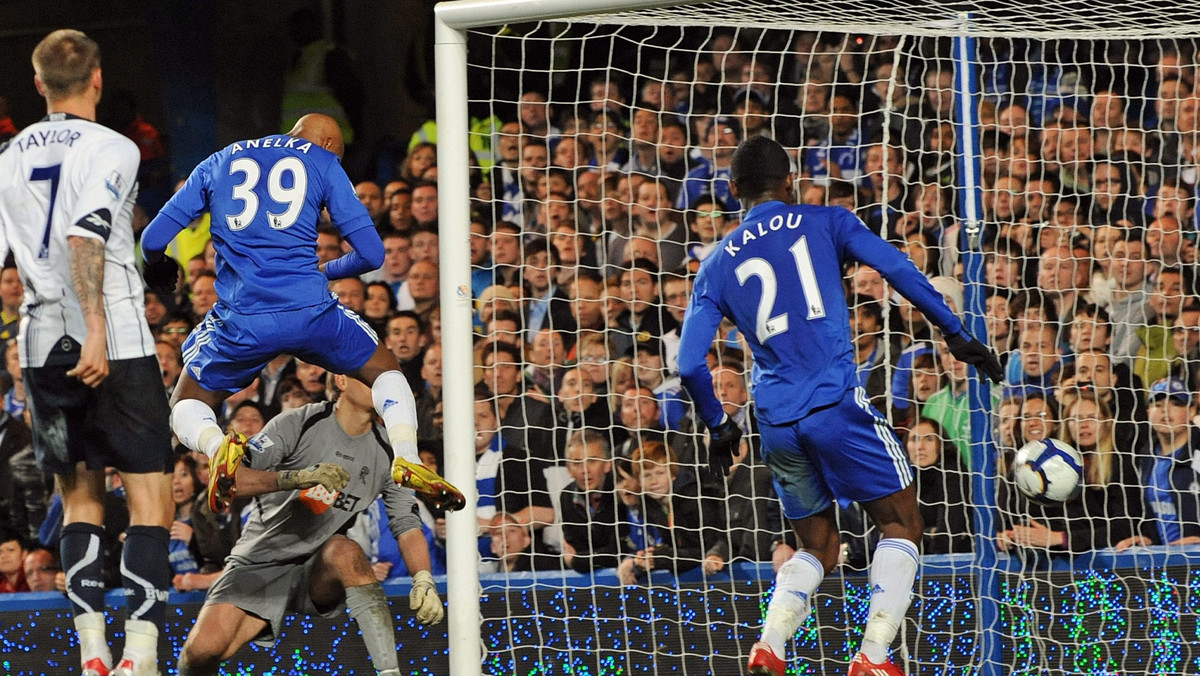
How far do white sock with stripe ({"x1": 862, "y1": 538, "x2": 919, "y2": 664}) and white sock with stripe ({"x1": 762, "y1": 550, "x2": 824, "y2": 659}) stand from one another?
19cm

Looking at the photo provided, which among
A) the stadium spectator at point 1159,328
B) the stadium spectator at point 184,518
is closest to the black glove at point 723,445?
the stadium spectator at point 1159,328

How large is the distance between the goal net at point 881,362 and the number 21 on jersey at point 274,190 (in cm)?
53

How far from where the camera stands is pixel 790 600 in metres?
4.20

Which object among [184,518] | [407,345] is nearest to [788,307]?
[407,345]

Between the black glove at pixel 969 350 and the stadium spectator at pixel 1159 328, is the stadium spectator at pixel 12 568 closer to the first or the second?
the black glove at pixel 969 350

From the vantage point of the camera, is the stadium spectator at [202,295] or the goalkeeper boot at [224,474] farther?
the stadium spectator at [202,295]

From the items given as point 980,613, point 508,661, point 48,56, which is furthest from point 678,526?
point 48,56

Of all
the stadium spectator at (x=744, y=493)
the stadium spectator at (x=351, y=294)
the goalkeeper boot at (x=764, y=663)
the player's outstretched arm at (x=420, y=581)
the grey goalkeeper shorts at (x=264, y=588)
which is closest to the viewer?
the goalkeeper boot at (x=764, y=663)

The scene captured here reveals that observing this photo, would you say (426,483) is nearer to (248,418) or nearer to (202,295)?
(248,418)

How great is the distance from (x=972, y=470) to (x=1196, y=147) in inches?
90.1

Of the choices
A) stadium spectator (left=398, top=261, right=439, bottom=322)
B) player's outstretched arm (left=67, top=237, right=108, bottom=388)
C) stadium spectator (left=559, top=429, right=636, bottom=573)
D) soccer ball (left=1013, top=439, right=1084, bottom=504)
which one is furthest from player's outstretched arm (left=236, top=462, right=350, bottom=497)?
soccer ball (left=1013, top=439, right=1084, bottom=504)

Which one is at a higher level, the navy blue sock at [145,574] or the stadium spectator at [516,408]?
the stadium spectator at [516,408]

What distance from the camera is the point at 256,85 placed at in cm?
699

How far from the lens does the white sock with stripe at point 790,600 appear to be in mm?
4184
